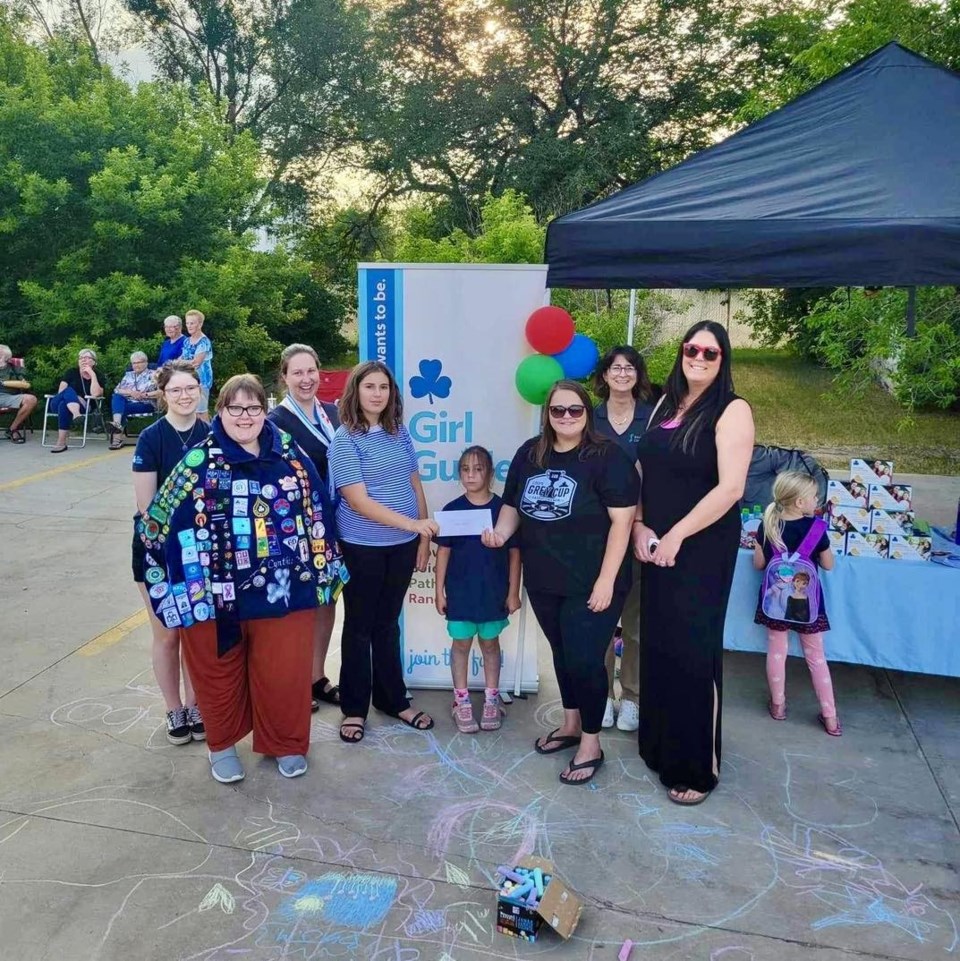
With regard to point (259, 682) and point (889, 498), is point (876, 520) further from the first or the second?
point (259, 682)

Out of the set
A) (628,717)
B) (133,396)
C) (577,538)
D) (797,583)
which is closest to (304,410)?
(577,538)

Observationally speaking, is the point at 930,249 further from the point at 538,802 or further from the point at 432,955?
the point at 432,955

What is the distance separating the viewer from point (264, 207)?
14.8m

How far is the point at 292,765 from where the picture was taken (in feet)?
10.7

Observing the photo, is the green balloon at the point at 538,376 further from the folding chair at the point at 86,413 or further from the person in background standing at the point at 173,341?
the folding chair at the point at 86,413

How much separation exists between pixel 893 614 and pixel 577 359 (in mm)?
1883

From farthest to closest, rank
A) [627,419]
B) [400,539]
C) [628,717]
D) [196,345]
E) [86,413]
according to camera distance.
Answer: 1. [86,413]
2. [196,345]
3. [628,717]
4. [627,419]
5. [400,539]

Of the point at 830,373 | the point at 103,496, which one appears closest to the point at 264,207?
the point at 103,496

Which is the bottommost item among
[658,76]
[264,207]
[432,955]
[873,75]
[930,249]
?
[432,955]

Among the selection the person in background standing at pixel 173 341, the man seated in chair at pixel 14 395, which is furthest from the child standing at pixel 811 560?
the man seated in chair at pixel 14 395

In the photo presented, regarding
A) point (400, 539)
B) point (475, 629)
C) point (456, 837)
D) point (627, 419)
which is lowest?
point (456, 837)

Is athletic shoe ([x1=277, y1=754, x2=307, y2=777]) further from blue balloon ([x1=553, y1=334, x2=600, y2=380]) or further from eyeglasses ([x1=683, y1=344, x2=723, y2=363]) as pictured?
eyeglasses ([x1=683, y1=344, x2=723, y2=363])

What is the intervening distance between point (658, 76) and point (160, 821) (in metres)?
19.4

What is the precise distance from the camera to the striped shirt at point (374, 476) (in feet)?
10.8
